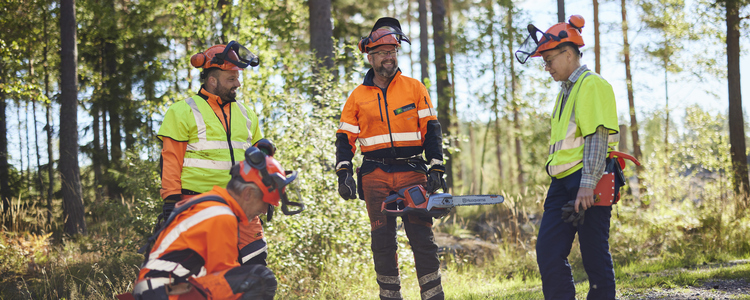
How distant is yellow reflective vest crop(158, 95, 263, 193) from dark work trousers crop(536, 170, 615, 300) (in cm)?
227

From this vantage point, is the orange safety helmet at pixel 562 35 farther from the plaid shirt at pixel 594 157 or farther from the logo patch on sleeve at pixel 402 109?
the logo patch on sleeve at pixel 402 109

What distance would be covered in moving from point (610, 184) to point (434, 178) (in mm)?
1295

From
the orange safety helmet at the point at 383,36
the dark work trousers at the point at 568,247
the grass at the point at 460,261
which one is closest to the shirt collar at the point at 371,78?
the orange safety helmet at the point at 383,36

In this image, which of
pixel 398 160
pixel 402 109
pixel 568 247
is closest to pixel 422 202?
pixel 398 160

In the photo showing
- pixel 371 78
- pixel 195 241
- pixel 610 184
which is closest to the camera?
pixel 195 241

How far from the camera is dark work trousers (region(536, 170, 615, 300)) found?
3.20m

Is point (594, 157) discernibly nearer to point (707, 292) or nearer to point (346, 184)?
point (346, 184)

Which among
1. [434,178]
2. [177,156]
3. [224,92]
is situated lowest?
[434,178]

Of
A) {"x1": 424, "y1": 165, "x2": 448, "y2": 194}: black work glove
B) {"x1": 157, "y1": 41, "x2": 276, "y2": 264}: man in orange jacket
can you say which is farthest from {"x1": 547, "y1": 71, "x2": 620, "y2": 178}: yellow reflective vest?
{"x1": 157, "y1": 41, "x2": 276, "y2": 264}: man in orange jacket

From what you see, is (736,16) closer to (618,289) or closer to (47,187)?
(618,289)

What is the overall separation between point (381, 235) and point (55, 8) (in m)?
15.3

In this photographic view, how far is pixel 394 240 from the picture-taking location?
4.12 m

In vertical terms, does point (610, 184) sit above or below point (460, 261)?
above

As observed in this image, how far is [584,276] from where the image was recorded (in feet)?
21.9
